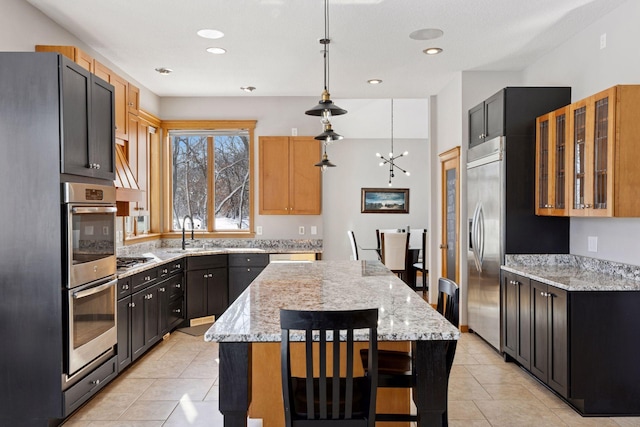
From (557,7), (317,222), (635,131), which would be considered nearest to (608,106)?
(635,131)

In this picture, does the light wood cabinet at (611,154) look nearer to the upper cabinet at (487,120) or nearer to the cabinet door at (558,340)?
the cabinet door at (558,340)

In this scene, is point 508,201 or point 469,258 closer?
point 508,201

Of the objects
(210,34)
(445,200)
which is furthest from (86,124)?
(445,200)

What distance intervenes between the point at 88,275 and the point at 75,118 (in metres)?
1.04

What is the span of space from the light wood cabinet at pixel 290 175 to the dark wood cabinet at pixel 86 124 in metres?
2.93

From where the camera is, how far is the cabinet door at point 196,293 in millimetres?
5629

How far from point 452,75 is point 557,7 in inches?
74.7

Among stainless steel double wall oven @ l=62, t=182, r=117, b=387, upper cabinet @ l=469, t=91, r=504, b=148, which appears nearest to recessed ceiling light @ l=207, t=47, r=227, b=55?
stainless steel double wall oven @ l=62, t=182, r=117, b=387

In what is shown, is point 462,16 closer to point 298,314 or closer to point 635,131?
point 635,131

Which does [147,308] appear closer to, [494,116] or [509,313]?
[509,313]

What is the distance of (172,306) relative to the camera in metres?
5.23

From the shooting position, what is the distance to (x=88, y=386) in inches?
129

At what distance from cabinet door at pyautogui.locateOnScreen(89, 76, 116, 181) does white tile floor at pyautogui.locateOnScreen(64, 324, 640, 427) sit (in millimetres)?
1669

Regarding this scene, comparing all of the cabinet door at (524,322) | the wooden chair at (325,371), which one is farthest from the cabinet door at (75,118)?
the cabinet door at (524,322)
